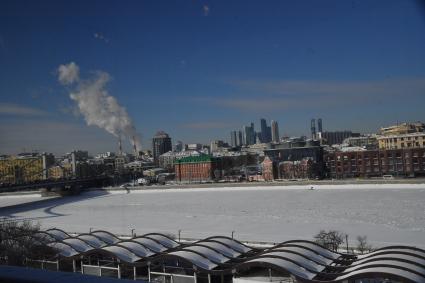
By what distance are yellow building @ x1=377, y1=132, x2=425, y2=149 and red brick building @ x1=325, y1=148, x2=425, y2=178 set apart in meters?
5.91

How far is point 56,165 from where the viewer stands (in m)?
59.1

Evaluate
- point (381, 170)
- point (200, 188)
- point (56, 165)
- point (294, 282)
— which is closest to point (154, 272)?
point (294, 282)

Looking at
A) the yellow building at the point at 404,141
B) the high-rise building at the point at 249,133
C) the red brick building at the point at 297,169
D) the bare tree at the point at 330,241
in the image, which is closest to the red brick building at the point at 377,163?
the red brick building at the point at 297,169

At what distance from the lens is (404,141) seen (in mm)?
38906

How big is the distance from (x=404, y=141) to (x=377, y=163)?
7.48 meters

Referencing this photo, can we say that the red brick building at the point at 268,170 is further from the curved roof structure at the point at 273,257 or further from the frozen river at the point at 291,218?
the curved roof structure at the point at 273,257

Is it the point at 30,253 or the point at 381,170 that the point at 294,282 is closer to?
the point at 30,253

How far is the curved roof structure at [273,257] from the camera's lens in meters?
5.62

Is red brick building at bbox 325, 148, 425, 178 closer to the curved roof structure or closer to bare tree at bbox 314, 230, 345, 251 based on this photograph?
bare tree at bbox 314, 230, 345, 251

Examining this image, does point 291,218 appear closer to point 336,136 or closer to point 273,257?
point 273,257

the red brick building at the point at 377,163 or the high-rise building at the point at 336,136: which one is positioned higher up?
the high-rise building at the point at 336,136

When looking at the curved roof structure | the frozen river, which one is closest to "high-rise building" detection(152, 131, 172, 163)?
the frozen river

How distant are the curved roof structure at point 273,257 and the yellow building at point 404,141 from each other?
3271cm

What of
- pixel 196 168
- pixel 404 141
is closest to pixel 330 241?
pixel 404 141
